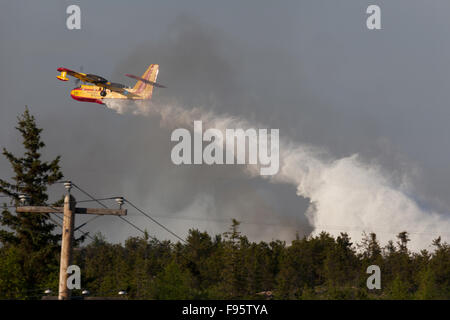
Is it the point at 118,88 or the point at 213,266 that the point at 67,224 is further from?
the point at 213,266

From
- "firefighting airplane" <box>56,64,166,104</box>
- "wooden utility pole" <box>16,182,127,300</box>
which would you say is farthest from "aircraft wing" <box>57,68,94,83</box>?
"wooden utility pole" <box>16,182,127,300</box>

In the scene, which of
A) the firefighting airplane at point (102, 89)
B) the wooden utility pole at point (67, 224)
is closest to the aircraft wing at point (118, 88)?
the firefighting airplane at point (102, 89)

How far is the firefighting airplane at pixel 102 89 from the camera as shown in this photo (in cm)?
7800

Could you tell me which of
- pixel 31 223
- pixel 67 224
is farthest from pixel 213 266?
pixel 67 224

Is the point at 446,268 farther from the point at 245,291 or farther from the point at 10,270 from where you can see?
the point at 10,270

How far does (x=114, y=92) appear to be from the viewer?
78438mm

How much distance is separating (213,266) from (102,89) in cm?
5280

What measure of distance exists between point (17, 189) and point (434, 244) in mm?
99907

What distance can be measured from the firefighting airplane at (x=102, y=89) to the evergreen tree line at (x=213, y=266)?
299 inches

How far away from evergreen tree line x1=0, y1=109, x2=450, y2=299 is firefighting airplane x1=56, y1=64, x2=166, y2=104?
759 centimetres

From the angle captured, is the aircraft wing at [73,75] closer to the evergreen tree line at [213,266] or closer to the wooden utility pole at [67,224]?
the evergreen tree line at [213,266]

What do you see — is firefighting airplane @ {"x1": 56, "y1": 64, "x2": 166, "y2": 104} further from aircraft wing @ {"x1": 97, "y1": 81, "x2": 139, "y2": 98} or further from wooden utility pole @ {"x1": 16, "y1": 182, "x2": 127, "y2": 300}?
wooden utility pole @ {"x1": 16, "y1": 182, "x2": 127, "y2": 300}

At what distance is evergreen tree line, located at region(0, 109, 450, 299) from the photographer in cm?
6912
